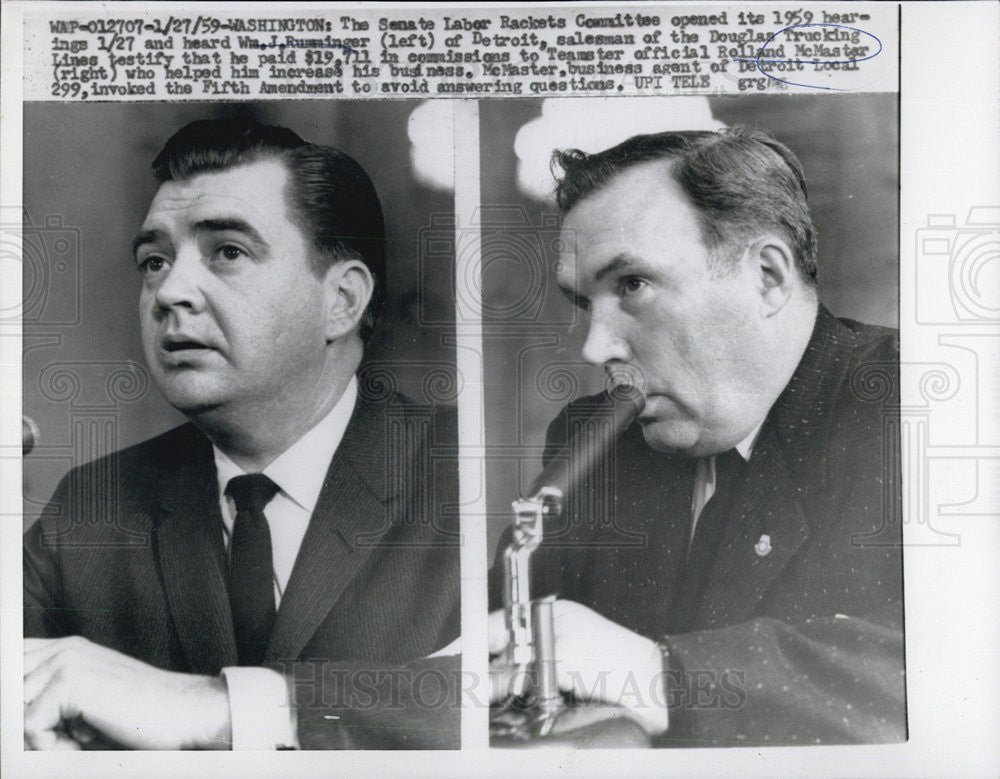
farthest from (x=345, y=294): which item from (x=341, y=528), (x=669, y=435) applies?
(x=669, y=435)

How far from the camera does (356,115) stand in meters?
1.73

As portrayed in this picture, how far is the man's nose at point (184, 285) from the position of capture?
5.52 feet

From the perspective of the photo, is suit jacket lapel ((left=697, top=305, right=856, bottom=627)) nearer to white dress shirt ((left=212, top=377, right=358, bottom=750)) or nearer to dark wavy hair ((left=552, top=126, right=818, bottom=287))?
dark wavy hair ((left=552, top=126, right=818, bottom=287))

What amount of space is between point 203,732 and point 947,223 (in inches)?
74.1

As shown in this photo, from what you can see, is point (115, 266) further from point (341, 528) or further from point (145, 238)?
point (341, 528)

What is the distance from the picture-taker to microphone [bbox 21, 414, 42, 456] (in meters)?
1.74

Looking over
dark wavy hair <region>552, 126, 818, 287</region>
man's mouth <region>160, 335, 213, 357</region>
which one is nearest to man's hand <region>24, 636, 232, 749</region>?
man's mouth <region>160, 335, 213, 357</region>

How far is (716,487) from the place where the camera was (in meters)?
1.70

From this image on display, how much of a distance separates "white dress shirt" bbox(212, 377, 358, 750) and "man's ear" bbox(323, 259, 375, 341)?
12cm

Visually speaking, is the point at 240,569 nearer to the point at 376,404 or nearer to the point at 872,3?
the point at 376,404

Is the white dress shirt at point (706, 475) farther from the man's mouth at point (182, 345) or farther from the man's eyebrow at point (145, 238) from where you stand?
the man's eyebrow at point (145, 238)

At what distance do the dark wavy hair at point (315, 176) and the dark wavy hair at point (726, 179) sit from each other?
405 millimetres

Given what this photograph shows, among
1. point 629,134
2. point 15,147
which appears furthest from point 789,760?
point 15,147

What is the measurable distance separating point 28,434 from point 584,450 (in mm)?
1167
